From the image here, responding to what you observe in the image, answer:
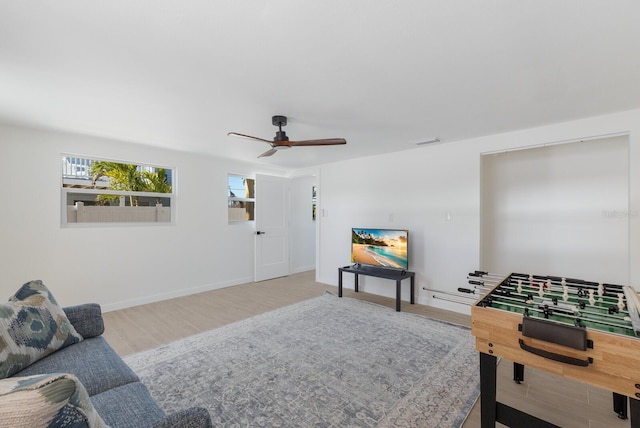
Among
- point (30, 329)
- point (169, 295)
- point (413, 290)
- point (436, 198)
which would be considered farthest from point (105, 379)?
point (436, 198)

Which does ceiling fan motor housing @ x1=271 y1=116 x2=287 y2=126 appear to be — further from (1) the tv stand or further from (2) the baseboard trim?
(2) the baseboard trim

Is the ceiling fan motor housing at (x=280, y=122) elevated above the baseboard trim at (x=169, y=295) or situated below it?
above

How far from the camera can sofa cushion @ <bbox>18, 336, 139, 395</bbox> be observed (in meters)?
1.49

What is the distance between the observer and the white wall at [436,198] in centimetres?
296

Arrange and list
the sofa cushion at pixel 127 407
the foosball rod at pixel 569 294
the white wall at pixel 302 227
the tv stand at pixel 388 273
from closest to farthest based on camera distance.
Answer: the sofa cushion at pixel 127 407
the foosball rod at pixel 569 294
the tv stand at pixel 388 273
the white wall at pixel 302 227

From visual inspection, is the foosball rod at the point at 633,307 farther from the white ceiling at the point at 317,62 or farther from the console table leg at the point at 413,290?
the console table leg at the point at 413,290

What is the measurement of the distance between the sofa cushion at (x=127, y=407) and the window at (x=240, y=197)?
4165 millimetres

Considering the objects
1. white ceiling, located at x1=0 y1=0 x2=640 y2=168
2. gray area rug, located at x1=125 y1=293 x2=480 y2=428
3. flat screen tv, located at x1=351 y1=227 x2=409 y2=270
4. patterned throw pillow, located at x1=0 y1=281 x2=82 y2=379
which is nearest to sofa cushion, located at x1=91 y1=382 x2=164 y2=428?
patterned throw pillow, located at x1=0 y1=281 x2=82 y2=379

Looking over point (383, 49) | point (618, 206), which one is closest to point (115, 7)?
point (383, 49)

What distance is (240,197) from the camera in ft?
18.6

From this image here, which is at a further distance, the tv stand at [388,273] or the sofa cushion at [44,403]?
the tv stand at [388,273]

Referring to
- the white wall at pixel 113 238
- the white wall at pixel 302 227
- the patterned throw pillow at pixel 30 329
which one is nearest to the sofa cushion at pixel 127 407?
the patterned throw pillow at pixel 30 329

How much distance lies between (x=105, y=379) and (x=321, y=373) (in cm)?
150

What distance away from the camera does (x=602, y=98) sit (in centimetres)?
254
